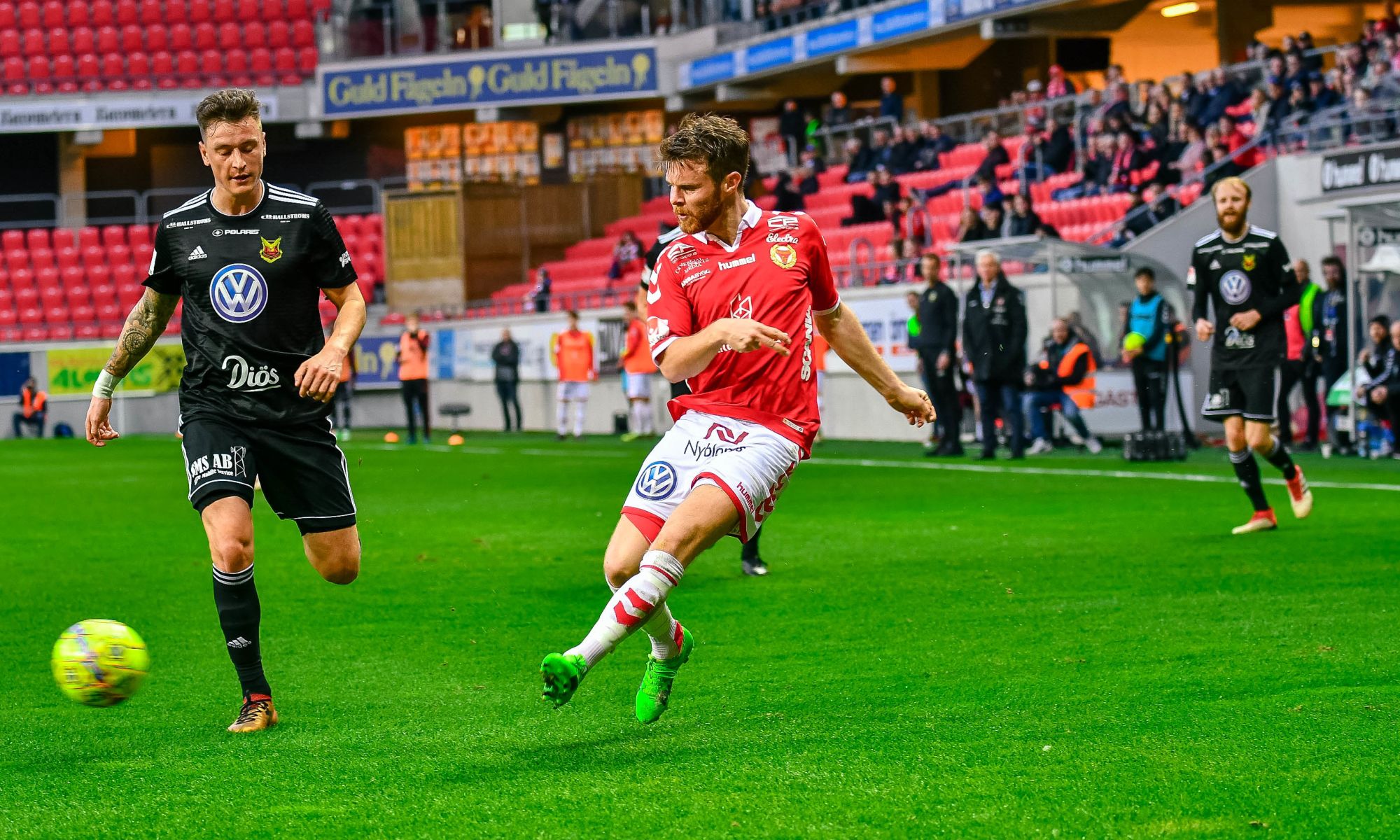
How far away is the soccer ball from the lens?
6039mm

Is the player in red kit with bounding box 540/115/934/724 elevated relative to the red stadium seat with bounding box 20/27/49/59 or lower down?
lower down

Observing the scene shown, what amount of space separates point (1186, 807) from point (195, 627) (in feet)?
19.3

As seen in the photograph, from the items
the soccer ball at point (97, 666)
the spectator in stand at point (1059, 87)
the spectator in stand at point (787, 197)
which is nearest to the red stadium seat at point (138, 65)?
the spectator in stand at point (787, 197)

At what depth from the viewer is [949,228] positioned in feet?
94.1

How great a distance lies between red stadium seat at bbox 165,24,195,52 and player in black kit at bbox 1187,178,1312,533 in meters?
40.1

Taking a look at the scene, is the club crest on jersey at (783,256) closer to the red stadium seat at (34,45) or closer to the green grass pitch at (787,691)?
the green grass pitch at (787,691)

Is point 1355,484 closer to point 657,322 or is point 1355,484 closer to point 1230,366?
point 1230,366

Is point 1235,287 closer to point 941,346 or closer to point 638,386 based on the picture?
point 941,346

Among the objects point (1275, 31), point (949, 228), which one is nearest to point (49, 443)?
point (949, 228)

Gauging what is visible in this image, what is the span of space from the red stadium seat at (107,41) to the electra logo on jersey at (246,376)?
44263mm

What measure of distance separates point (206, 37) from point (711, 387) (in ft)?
145

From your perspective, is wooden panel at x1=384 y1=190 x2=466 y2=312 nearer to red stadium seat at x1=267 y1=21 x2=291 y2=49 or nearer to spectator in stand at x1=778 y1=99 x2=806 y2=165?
red stadium seat at x1=267 y1=21 x2=291 y2=49

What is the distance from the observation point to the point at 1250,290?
11.6 metres

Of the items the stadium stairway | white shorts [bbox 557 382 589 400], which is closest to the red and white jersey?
white shorts [bbox 557 382 589 400]
